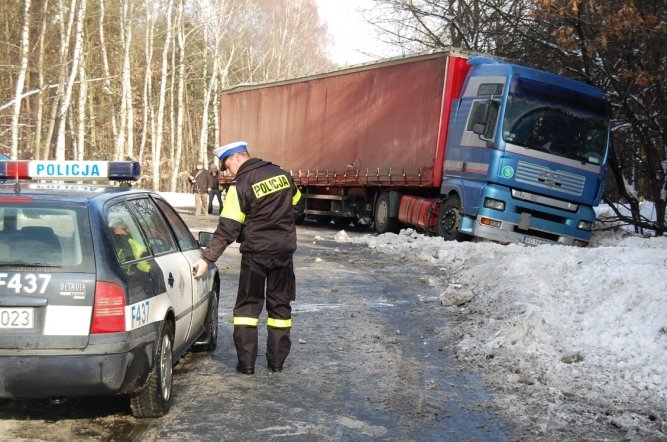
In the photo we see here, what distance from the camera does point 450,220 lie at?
15.6m

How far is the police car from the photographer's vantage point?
14.0ft

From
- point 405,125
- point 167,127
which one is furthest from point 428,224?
point 167,127

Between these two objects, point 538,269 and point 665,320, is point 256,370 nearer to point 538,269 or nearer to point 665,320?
point 665,320

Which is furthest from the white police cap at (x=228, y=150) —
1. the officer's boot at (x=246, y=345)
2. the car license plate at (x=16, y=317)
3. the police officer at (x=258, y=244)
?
the car license plate at (x=16, y=317)

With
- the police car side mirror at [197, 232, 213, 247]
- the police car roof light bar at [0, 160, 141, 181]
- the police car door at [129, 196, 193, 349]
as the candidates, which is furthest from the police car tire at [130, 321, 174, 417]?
the police car side mirror at [197, 232, 213, 247]

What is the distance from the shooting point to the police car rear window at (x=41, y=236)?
14.5ft

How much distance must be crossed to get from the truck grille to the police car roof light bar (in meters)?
9.77

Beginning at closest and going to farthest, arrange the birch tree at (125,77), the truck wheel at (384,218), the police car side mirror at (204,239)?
the police car side mirror at (204,239)
the truck wheel at (384,218)
the birch tree at (125,77)

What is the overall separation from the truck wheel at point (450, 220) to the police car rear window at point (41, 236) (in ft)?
36.6

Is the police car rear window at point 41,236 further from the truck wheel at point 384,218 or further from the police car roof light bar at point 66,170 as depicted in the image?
the truck wheel at point 384,218

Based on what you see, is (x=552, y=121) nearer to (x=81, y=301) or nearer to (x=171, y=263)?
(x=171, y=263)

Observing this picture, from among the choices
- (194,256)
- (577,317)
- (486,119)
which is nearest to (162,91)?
(486,119)

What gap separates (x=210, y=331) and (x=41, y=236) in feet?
7.93

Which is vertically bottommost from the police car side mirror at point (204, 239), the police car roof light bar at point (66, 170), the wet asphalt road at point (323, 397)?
the wet asphalt road at point (323, 397)
